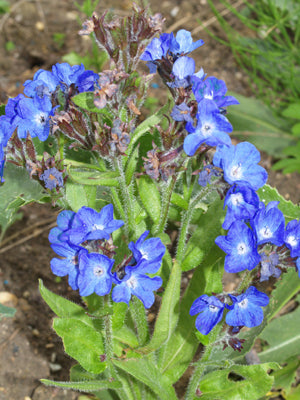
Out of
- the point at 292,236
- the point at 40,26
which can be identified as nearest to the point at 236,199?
the point at 292,236

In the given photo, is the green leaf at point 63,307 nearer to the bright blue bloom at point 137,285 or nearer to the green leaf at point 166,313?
the green leaf at point 166,313

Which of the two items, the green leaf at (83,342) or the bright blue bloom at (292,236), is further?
the green leaf at (83,342)

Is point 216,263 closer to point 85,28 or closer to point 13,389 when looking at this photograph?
point 85,28

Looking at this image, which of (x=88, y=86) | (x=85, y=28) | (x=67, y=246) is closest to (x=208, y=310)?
(x=67, y=246)

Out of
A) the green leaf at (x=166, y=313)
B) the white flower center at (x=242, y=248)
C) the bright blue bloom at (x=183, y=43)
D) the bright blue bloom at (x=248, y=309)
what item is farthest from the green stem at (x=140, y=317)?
the bright blue bloom at (x=183, y=43)

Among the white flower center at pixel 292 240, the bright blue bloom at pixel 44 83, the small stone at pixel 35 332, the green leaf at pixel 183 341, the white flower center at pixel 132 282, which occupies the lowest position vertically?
the small stone at pixel 35 332

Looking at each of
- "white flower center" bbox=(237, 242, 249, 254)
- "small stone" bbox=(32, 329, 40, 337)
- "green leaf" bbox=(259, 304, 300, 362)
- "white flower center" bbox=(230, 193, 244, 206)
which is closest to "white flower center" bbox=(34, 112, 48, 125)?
"white flower center" bbox=(230, 193, 244, 206)

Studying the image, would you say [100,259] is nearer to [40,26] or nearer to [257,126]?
[257,126]
